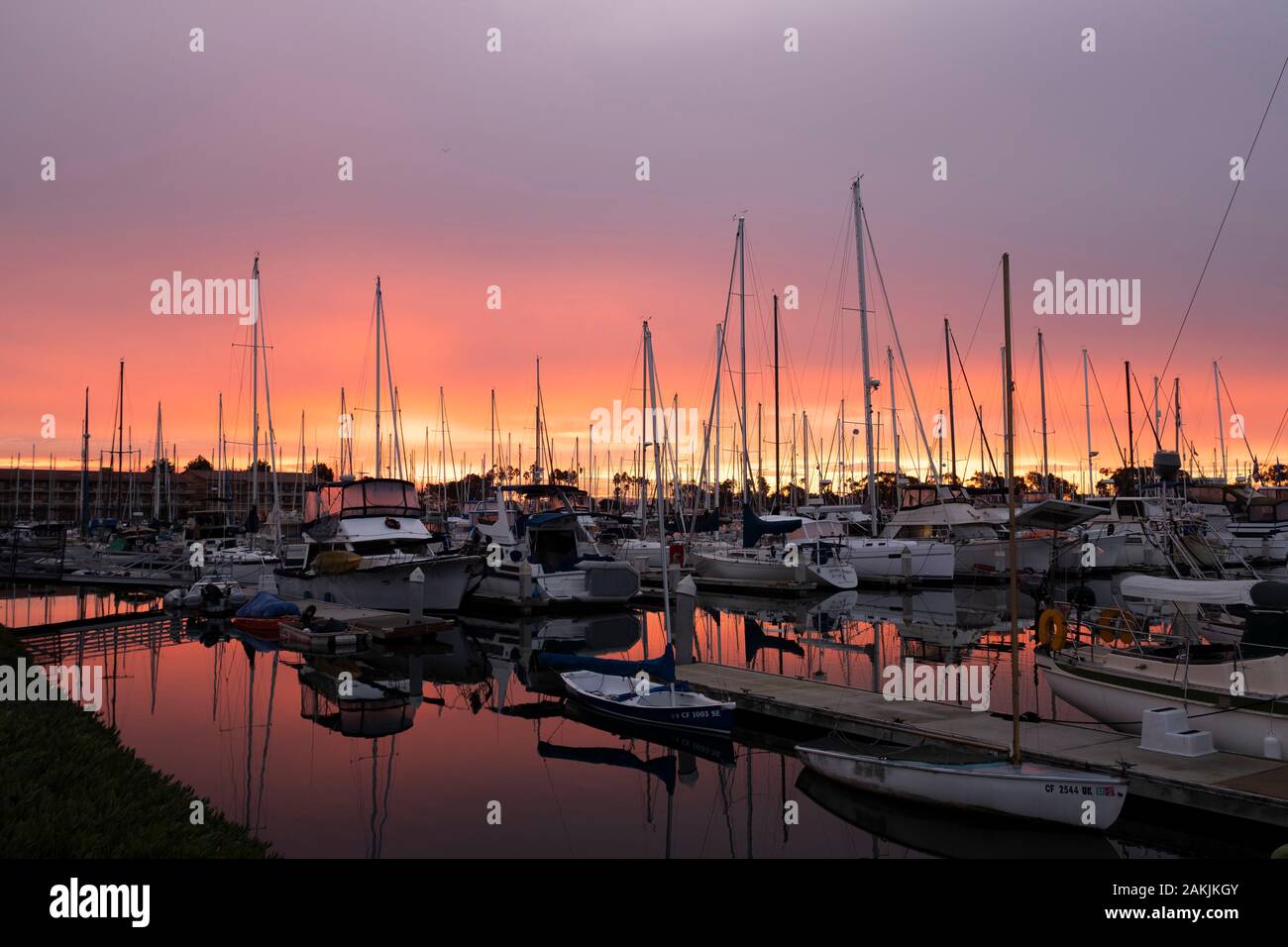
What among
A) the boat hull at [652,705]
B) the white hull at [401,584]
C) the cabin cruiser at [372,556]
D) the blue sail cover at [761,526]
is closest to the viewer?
the boat hull at [652,705]

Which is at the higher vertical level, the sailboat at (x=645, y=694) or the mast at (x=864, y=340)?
the mast at (x=864, y=340)

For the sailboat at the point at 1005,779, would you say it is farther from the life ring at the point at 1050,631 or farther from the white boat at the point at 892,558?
the white boat at the point at 892,558

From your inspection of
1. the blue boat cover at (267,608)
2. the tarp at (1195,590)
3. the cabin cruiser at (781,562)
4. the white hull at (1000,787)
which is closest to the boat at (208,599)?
the blue boat cover at (267,608)

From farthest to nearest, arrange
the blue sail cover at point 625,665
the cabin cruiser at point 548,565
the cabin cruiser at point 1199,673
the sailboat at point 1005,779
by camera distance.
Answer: the cabin cruiser at point 548,565
the blue sail cover at point 625,665
the cabin cruiser at point 1199,673
the sailboat at point 1005,779

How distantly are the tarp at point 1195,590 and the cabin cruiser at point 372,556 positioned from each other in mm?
25761

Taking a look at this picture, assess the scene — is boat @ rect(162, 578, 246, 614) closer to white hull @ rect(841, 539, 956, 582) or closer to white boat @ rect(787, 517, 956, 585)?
white boat @ rect(787, 517, 956, 585)

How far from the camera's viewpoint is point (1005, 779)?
13594 mm

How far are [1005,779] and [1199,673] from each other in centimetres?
619

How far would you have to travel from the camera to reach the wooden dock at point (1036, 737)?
13.3 metres

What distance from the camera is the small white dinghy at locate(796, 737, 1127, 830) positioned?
13117 millimetres

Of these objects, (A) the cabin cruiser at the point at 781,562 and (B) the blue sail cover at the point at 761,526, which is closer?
(B) the blue sail cover at the point at 761,526

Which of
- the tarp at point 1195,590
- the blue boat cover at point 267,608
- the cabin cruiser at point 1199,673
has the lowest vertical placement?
the blue boat cover at point 267,608

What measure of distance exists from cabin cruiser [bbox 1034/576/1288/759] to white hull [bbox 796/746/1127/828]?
149 inches

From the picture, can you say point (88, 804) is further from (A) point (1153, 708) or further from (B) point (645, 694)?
(A) point (1153, 708)
